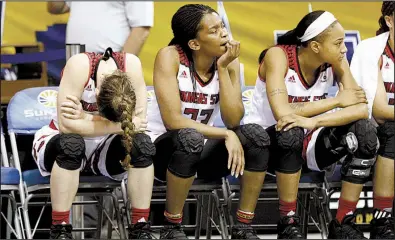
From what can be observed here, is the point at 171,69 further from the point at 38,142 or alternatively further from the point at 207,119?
the point at 38,142

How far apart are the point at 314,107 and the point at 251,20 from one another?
2.04 m

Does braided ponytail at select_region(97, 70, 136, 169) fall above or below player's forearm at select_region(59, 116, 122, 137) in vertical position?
above

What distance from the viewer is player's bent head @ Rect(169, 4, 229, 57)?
18.8ft

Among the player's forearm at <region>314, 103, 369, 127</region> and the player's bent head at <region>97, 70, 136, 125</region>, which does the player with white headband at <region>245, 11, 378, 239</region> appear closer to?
the player's forearm at <region>314, 103, 369, 127</region>

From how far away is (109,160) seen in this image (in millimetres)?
5652

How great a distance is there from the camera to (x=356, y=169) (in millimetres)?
5645

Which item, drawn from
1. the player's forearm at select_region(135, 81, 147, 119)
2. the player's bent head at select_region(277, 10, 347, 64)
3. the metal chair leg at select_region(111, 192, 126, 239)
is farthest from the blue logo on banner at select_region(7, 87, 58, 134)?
the player's bent head at select_region(277, 10, 347, 64)

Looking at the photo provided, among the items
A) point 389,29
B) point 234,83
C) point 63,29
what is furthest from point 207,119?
point 63,29

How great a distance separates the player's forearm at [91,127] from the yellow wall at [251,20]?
85.1 inches

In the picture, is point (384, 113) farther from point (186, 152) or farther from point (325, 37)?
point (186, 152)

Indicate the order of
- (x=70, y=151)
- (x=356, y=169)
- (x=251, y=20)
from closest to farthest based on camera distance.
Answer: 1. (x=70, y=151)
2. (x=356, y=169)
3. (x=251, y=20)

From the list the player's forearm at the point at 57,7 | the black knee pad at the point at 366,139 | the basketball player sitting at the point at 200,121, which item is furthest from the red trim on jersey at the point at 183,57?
the player's forearm at the point at 57,7

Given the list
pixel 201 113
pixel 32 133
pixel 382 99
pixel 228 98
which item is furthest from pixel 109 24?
pixel 382 99

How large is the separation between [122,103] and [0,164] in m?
1.60
